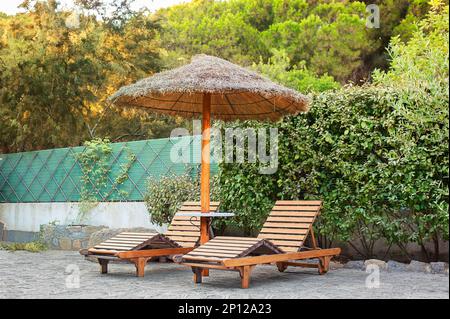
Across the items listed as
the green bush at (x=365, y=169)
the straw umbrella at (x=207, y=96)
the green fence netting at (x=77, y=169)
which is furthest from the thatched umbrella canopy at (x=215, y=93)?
the green fence netting at (x=77, y=169)

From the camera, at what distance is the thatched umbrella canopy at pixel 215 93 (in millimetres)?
7586

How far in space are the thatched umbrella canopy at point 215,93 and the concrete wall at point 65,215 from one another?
374cm

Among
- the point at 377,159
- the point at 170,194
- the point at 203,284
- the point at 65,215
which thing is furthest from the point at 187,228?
the point at 65,215

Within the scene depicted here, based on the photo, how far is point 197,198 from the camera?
11.0 metres

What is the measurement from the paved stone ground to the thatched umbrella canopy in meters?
2.38

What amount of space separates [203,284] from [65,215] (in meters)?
8.27

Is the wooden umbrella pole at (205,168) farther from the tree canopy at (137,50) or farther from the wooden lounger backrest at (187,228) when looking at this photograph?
the tree canopy at (137,50)

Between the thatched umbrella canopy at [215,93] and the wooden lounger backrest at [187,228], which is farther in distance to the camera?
the wooden lounger backrest at [187,228]

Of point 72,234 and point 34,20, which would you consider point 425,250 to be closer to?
point 72,234

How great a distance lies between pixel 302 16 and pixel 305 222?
1723cm

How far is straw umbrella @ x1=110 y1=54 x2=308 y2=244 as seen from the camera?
7602mm

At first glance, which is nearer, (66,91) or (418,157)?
(418,157)

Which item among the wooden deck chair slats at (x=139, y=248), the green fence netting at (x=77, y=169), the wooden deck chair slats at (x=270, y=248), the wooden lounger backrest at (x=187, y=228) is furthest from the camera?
the green fence netting at (x=77, y=169)
